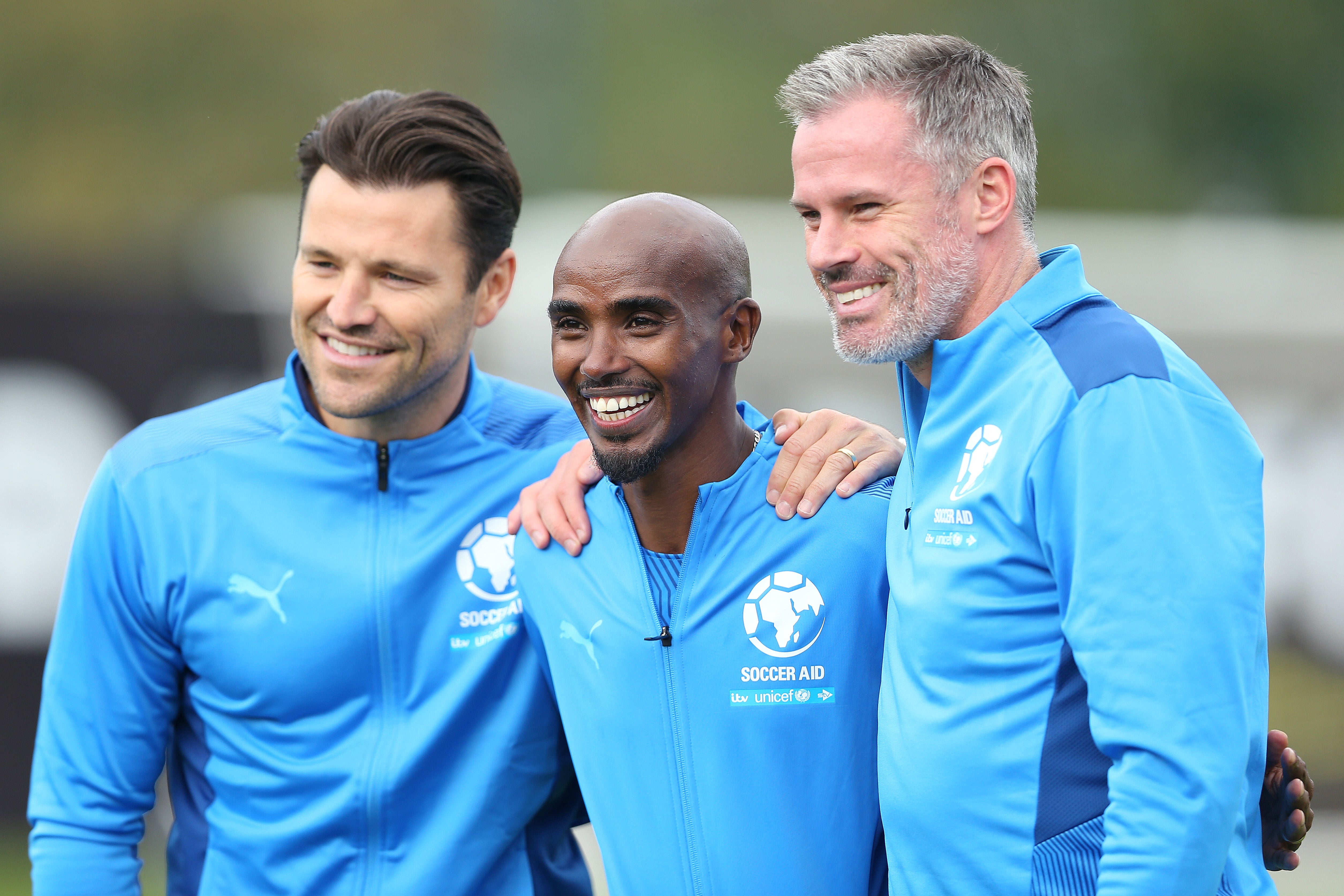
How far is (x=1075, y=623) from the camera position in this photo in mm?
2279

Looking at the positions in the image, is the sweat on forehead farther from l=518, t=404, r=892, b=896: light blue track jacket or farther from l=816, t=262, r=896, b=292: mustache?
l=518, t=404, r=892, b=896: light blue track jacket

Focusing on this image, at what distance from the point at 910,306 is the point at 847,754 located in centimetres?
88

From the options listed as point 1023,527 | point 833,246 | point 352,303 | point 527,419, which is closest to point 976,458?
point 1023,527

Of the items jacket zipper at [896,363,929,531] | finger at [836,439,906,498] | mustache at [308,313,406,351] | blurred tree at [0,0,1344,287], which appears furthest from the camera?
blurred tree at [0,0,1344,287]

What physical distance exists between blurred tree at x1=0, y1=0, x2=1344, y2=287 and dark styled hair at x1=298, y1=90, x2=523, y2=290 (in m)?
14.0

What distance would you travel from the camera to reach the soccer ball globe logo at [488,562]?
10.6 ft

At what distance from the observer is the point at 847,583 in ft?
9.29

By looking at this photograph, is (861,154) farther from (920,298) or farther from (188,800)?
(188,800)

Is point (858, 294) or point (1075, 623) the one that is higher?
point (858, 294)

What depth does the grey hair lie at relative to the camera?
2703mm

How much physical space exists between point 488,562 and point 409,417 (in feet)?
1.33

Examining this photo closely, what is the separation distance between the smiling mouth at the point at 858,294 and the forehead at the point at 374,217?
1.05 meters

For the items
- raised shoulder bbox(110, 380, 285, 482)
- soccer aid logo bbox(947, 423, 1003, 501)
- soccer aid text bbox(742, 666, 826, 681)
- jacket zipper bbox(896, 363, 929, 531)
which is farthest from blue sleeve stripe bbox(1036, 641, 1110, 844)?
raised shoulder bbox(110, 380, 285, 482)

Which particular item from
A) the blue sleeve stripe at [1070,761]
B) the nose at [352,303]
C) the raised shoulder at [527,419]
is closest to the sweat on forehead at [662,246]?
the nose at [352,303]
